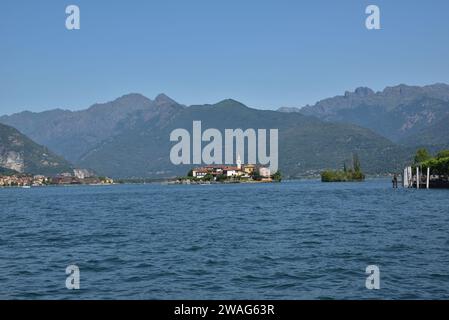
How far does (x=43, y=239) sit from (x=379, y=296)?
33.6 m

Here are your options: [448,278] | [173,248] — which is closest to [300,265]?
[448,278]

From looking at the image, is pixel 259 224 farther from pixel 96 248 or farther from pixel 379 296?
pixel 379 296

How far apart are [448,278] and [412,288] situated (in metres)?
3.21

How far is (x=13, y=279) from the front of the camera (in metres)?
31.9

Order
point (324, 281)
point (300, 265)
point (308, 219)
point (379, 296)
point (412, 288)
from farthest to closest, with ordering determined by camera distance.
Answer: point (308, 219) → point (300, 265) → point (324, 281) → point (412, 288) → point (379, 296)

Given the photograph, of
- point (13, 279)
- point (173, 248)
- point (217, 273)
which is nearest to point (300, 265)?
point (217, 273)

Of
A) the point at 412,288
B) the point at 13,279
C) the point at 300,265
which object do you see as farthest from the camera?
the point at 300,265

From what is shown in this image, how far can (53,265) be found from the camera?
3666 cm

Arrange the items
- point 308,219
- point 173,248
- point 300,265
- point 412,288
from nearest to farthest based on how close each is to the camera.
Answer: point 412,288 < point 300,265 < point 173,248 < point 308,219

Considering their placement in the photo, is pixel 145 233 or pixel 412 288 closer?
pixel 412 288

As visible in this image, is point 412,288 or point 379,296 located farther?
point 412,288

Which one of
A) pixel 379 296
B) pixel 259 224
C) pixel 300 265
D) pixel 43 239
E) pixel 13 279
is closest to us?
pixel 379 296

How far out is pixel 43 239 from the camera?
171 ft

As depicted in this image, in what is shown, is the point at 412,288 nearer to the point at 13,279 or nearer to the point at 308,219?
the point at 13,279
